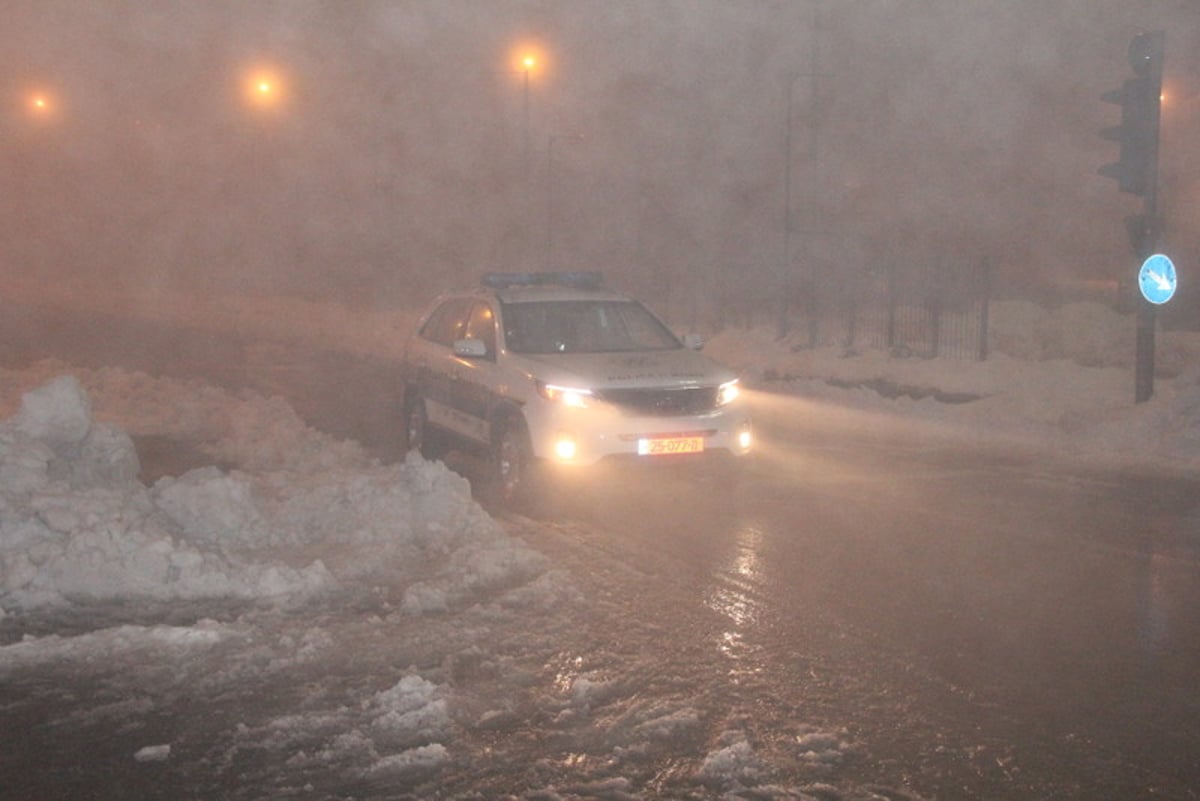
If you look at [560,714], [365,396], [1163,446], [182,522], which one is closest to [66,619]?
[182,522]

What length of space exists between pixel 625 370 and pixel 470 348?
1213 millimetres

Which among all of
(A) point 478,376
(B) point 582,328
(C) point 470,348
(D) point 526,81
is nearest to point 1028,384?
(D) point 526,81

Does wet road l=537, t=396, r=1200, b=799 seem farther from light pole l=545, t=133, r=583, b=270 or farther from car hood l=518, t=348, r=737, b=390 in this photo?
light pole l=545, t=133, r=583, b=270

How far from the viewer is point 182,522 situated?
752 centimetres

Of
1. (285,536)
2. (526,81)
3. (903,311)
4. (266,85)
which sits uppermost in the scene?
(526,81)

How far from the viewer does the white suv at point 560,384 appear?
8930 mm

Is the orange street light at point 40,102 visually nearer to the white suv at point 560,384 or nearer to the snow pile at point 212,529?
the white suv at point 560,384

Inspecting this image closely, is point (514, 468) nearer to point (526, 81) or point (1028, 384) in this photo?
point (526, 81)

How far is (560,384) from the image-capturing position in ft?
29.5

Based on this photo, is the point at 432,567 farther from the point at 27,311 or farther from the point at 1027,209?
the point at 1027,209

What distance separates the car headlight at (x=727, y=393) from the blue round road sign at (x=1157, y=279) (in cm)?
525

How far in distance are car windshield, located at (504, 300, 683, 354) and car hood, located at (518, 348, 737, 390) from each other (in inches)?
12.2

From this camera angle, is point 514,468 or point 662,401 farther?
point 514,468

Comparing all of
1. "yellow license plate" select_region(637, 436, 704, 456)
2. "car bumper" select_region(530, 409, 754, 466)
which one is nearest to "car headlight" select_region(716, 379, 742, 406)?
"car bumper" select_region(530, 409, 754, 466)
